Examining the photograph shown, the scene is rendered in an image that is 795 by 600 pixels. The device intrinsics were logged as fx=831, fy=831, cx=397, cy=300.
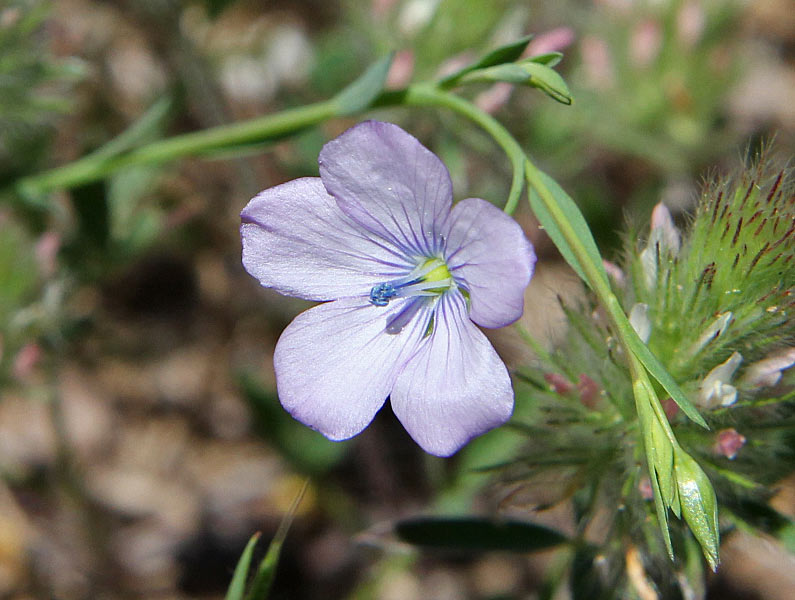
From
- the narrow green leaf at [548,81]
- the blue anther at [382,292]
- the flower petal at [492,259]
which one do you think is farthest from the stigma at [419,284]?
the narrow green leaf at [548,81]

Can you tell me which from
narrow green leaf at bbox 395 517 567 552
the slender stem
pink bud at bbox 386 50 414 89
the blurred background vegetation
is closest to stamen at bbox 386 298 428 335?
the slender stem

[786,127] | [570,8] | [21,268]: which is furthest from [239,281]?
[786,127]

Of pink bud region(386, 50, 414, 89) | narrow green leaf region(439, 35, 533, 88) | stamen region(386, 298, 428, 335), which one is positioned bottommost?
stamen region(386, 298, 428, 335)

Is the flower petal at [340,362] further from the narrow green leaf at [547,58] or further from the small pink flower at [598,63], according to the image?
the small pink flower at [598,63]

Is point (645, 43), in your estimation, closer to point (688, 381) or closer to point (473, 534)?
point (688, 381)

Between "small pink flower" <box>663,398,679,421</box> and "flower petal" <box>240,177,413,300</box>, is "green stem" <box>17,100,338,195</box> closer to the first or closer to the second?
"flower petal" <box>240,177,413,300</box>

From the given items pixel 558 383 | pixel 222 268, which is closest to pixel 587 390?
pixel 558 383
